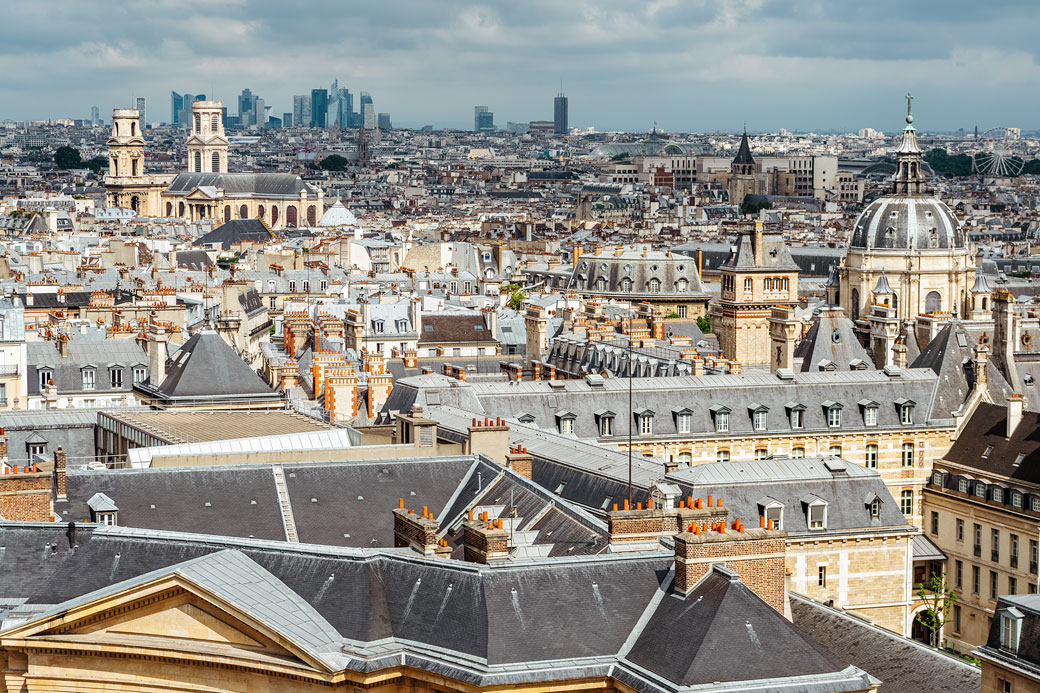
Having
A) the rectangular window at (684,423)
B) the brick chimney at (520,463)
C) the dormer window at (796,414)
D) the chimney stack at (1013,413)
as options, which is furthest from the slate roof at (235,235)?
the brick chimney at (520,463)

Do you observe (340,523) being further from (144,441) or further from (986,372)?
(986,372)

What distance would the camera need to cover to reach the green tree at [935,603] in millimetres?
57875

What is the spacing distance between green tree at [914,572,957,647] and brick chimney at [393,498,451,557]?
28692 millimetres

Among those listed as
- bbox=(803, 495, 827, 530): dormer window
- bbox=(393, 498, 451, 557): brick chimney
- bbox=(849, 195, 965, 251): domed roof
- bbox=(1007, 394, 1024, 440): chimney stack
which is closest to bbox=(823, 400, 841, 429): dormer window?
bbox=(1007, 394, 1024, 440): chimney stack

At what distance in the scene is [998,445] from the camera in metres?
65.1

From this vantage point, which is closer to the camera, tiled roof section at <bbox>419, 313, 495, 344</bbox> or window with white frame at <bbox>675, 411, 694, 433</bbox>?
window with white frame at <bbox>675, 411, 694, 433</bbox>

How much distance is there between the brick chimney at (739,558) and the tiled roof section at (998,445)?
3396 centimetres

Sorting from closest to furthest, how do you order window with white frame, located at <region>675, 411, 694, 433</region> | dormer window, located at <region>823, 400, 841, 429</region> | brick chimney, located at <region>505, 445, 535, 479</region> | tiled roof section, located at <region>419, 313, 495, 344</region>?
brick chimney, located at <region>505, 445, 535, 479</region> < window with white frame, located at <region>675, 411, 694, 433</region> < dormer window, located at <region>823, 400, 841, 429</region> < tiled roof section, located at <region>419, 313, 495, 344</region>

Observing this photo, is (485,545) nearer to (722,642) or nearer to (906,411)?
(722,642)

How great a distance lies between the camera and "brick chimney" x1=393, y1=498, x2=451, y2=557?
3048 centimetres

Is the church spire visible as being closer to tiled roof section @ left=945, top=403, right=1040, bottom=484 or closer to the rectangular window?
tiled roof section @ left=945, top=403, right=1040, bottom=484

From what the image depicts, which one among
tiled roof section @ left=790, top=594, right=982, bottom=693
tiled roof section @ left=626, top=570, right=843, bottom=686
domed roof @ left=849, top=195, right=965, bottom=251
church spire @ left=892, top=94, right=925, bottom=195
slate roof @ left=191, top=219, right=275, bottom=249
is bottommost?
tiled roof section @ left=790, top=594, right=982, bottom=693

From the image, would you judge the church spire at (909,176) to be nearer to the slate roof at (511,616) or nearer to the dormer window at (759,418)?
the dormer window at (759,418)

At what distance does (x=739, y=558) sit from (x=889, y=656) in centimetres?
662
